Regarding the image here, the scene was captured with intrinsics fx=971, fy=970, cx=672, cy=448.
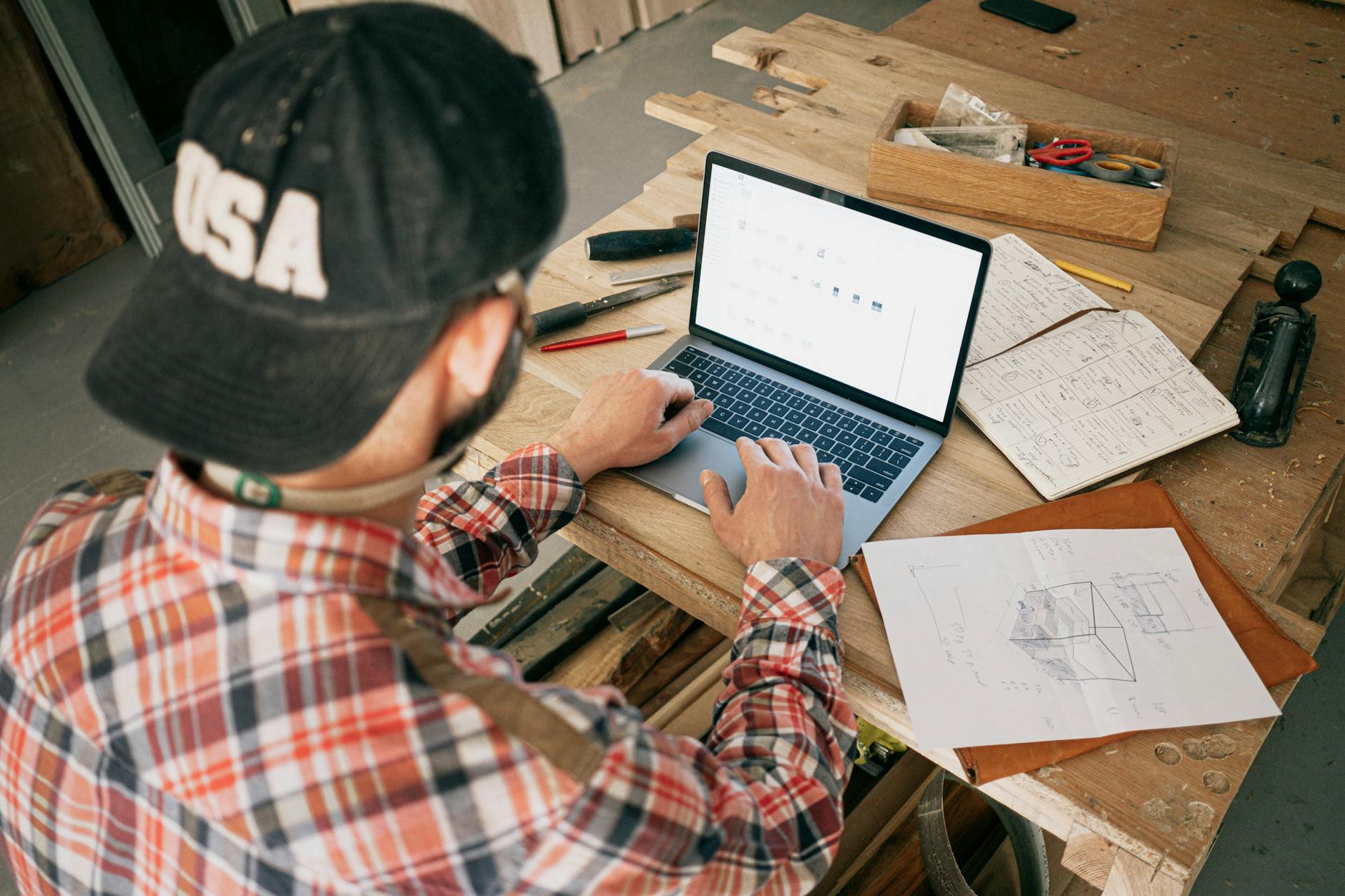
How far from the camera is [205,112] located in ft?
2.08

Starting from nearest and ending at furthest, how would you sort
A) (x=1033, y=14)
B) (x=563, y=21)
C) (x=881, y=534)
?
(x=881, y=534)
(x=1033, y=14)
(x=563, y=21)

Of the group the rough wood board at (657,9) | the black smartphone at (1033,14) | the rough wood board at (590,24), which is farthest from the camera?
the rough wood board at (657,9)

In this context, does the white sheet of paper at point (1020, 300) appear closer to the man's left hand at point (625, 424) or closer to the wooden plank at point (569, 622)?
the man's left hand at point (625, 424)

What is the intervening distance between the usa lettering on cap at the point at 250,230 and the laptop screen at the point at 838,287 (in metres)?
0.75

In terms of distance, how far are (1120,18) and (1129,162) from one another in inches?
34.6

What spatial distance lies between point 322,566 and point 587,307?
2.88 feet

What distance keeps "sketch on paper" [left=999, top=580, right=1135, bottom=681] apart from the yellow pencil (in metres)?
0.58

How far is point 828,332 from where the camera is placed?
50.5 inches

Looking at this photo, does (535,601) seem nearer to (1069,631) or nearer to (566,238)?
(1069,631)

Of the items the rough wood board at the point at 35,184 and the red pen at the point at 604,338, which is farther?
the rough wood board at the point at 35,184

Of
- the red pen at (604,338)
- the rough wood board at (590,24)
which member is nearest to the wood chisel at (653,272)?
the red pen at (604,338)

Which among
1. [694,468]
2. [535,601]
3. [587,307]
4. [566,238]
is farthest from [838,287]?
[566,238]

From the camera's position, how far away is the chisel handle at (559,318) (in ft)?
4.75

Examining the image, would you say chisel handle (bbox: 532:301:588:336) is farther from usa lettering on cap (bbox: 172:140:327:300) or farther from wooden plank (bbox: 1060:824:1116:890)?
wooden plank (bbox: 1060:824:1116:890)
